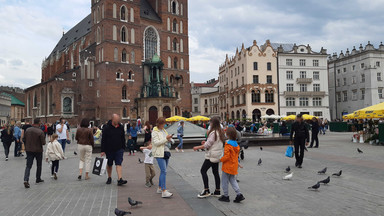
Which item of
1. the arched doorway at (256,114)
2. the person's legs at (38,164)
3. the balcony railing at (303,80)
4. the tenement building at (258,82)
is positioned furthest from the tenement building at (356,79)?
the person's legs at (38,164)

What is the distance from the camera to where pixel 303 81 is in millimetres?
55469

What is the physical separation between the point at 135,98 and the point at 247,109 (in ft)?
65.9

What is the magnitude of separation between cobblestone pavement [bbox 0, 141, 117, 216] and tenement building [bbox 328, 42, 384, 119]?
57.0 meters

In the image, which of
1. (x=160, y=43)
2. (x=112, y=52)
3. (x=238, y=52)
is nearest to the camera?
(x=112, y=52)

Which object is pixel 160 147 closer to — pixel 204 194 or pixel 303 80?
A: pixel 204 194

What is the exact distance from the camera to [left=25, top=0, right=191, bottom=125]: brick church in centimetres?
4472

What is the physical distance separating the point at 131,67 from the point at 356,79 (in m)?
41.7

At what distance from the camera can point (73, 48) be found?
2343 inches

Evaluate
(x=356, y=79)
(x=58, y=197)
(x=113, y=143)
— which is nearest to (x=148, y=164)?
(x=113, y=143)

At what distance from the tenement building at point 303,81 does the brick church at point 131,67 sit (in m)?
17.7

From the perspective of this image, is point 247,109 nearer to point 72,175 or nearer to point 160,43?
point 160,43

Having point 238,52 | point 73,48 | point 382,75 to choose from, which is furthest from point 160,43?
point 382,75

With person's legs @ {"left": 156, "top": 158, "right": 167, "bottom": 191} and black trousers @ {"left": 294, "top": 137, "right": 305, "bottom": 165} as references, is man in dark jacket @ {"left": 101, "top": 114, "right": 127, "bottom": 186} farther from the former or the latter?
black trousers @ {"left": 294, "top": 137, "right": 305, "bottom": 165}

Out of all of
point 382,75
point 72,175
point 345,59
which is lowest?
point 72,175
